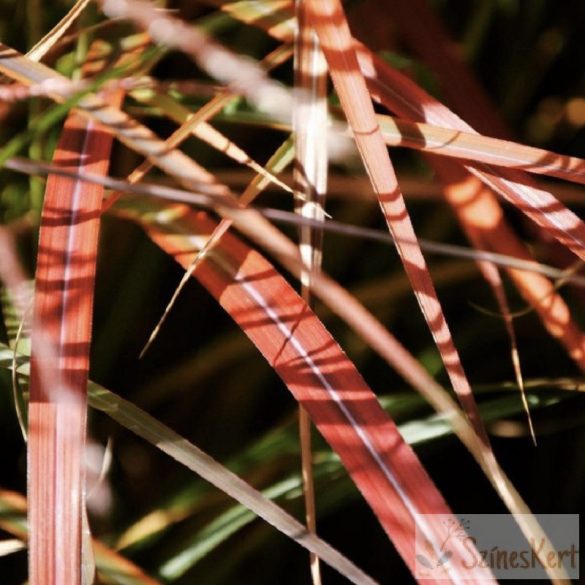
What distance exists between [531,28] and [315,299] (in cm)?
38

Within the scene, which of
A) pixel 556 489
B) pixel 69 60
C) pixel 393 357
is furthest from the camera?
pixel 556 489

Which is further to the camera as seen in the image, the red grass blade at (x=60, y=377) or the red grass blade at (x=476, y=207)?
the red grass blade at (x=476, y=207)

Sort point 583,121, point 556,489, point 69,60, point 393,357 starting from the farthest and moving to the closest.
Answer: point 583,121, point 556,489, point 69,60, point 393,357

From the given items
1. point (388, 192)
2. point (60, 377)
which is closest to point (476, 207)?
point (388, 192)

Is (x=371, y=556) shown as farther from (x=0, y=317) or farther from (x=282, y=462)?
(x=0, y=317)

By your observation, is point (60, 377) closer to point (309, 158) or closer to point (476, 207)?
point (309, 158)

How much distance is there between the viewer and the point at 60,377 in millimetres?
403

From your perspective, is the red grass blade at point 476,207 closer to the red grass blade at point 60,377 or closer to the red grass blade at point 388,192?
the red grass blade at point 388,192

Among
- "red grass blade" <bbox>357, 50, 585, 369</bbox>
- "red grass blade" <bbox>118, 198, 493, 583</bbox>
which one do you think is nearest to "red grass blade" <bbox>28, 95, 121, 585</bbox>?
"red grass blade" <bbox>118, 198, 493, 583</bbox>

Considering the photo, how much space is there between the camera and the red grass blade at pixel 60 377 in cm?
38

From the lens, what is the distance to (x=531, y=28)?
0.83 metres

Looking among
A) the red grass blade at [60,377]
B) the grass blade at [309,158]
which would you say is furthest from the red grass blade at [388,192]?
the red grass blade at [60,377]

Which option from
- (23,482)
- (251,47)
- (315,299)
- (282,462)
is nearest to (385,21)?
(251,47)

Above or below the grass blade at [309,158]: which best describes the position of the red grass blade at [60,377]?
below
